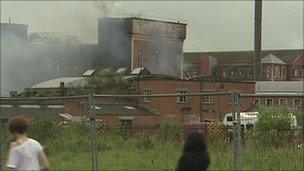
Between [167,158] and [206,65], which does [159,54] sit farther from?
[167,158]

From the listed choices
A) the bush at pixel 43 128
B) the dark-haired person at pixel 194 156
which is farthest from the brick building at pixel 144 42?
the dark-haired person at pixel 194 156

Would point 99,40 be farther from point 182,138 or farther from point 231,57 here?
point 182,138

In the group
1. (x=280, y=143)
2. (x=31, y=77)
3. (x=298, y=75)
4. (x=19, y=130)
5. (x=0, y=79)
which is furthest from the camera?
(x=298, y=75)

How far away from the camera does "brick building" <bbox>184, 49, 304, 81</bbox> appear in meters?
122

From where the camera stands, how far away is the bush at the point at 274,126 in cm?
1124

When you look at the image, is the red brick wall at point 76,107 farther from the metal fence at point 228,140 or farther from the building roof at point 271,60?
the building roof at point 271,60

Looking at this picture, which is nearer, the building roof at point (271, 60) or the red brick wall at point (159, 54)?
the red brick wall at point (159, 54)

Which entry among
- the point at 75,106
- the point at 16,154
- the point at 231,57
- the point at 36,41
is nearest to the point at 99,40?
the point at 36,41

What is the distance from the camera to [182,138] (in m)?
12.2

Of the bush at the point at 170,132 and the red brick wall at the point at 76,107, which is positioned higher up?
the red brick wall at the point at 76,107

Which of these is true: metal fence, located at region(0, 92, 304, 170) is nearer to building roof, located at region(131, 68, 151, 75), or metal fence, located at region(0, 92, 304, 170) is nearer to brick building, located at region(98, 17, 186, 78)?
building roof, located at region(131, 68, 151, 75)

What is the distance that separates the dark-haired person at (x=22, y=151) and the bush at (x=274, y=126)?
Result: 4026mm

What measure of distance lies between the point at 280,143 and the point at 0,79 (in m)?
86.4

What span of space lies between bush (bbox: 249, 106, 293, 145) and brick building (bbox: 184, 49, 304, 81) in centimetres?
10870
